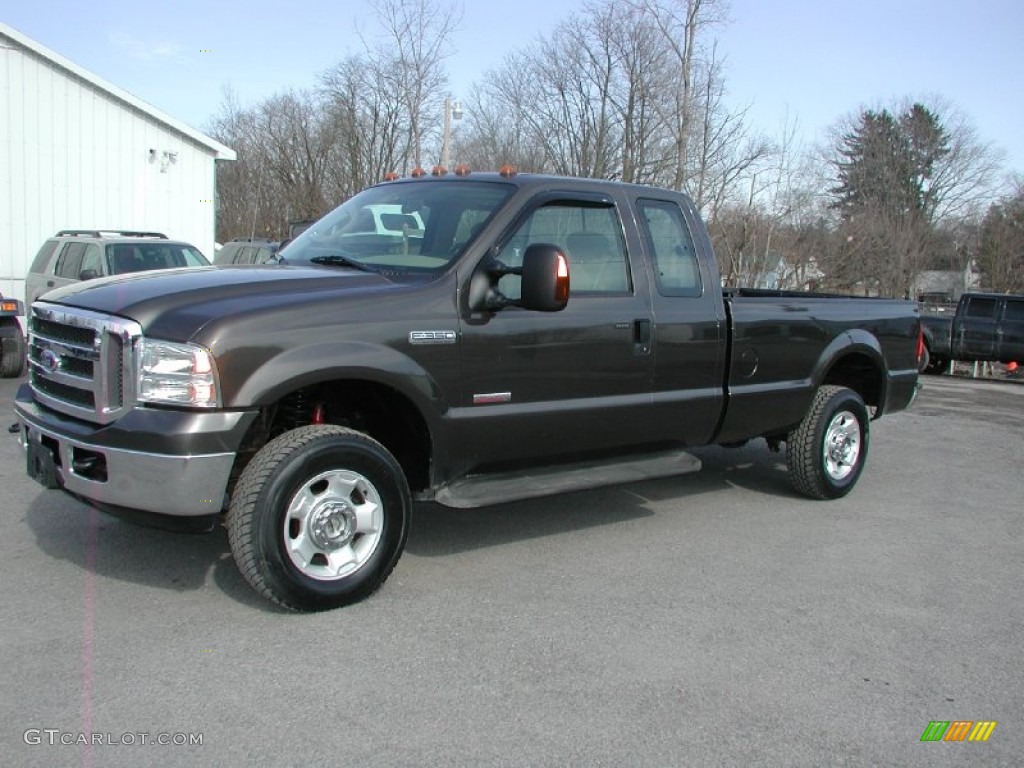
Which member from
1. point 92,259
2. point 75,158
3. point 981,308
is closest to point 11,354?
point 92,259

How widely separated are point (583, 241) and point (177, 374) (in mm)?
2415

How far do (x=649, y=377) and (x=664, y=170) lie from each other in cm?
2120

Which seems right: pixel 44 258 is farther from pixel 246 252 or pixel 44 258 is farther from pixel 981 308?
pixel 981 308

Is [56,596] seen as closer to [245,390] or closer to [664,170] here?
[245,390]

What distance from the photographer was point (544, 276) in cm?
432

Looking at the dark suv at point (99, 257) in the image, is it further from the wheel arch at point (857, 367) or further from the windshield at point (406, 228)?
the wheel arch at point (857, 367)

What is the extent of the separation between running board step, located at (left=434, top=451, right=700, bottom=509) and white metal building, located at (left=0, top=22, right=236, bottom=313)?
594 inches

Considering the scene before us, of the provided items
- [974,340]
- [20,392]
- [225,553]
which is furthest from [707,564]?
[974,340]

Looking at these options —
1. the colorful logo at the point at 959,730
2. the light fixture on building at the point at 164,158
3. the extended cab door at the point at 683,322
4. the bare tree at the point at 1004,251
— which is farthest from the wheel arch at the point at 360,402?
the bare tree at the point at 1004,251

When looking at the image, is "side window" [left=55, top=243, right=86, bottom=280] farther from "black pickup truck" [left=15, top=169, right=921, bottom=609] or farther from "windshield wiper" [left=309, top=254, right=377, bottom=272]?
"windshield wiper" [left=309, top=254, right=377, bottom=272]

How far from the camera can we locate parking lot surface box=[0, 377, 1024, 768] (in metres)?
3.05

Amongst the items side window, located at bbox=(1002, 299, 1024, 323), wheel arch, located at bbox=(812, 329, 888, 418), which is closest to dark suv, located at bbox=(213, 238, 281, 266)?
wheel arch, located at bbox=(812, 329, 888, 418)

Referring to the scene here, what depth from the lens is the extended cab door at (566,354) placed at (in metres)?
4.59

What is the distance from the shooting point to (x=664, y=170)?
25.4 meters
